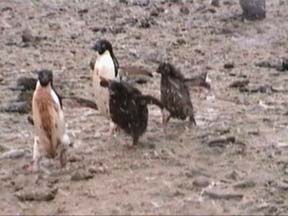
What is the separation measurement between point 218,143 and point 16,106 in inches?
73.3

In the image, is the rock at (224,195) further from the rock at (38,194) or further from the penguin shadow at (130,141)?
the penguin shadow at (130,141)

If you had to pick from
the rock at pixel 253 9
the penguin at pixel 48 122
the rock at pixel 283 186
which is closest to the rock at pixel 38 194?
the penguin at pixel 48 122

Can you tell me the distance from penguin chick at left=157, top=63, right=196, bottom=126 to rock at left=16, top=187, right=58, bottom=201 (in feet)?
6.30

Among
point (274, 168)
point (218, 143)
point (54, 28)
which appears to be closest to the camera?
point (274, 168)

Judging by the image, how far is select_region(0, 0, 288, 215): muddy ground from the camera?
6.41m

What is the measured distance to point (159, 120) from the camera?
27.7ft

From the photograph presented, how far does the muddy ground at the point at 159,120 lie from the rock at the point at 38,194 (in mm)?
15

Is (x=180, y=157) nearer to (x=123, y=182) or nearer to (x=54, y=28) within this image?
(x=123, y=182)

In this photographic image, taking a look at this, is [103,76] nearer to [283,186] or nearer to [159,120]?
[159,120]

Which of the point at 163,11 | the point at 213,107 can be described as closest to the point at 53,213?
the point at 213,107

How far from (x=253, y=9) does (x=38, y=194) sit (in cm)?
679

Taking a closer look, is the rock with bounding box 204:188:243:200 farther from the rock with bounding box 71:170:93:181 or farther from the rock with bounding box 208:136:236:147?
the rock with bounding box 208:136:236:147

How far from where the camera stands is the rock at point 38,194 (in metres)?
6.36

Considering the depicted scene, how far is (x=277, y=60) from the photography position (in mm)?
10570
